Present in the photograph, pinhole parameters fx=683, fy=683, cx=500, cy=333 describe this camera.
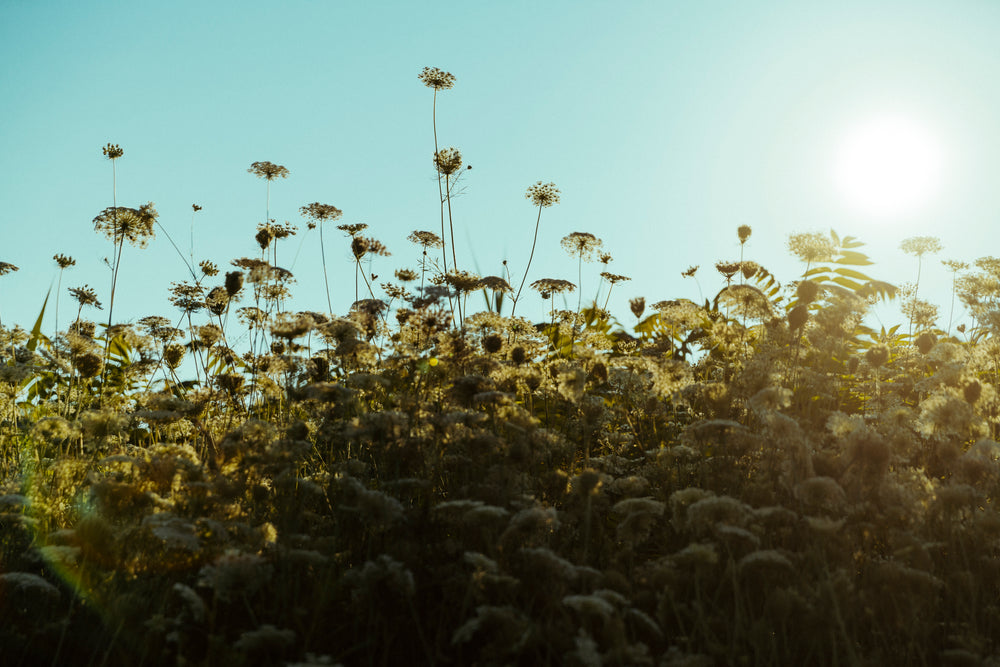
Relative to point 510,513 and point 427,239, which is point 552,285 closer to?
point 427,239

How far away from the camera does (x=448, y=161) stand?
7574 millimetres

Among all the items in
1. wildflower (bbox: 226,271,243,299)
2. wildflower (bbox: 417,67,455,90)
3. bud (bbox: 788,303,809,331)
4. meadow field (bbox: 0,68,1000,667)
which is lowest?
meadow field (bbox: 0,68,1000,667)

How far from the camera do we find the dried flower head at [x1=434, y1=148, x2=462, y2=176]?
7.57m

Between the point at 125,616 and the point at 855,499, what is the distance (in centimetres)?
429

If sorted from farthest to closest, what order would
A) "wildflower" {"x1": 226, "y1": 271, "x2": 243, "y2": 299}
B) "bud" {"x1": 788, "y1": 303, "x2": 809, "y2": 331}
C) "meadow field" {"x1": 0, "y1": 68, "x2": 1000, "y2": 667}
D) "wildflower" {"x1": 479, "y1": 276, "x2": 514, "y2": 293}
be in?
1. "wildflower" {"x1": 479, "y1": 276, "x2": 514, "y2": 293}
2. "wildflower" {"x1": 226, "y1": 271, "x2": 243, "y2": 299}
3. "bud" {"x1": 788, "y1": 303, "x2": 809, "y2": 331}
4. "meadow field" {"x1": 0, "y1": 68, "x2": 1000, "y2": 667}

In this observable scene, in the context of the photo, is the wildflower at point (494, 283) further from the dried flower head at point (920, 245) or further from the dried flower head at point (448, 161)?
the dried flower head at point (920, 245)

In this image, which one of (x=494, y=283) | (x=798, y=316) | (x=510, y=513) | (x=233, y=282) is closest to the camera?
(x=510, y=513)

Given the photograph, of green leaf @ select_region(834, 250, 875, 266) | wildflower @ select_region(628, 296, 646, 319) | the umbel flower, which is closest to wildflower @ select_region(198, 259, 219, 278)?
the umbel flower

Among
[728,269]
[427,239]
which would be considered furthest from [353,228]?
[728,269]

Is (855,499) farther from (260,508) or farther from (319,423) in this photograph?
(319,423)

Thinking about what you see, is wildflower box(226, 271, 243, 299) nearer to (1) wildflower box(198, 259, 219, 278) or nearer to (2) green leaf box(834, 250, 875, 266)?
(1) wildflower box(198, 259, 219, 278)

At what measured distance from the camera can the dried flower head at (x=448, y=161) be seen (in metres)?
7.57

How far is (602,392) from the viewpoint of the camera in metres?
7.10

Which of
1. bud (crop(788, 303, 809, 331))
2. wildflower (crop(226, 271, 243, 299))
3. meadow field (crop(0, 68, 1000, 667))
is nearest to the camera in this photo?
meadow field (crop(0, 68, 1000, 667))
